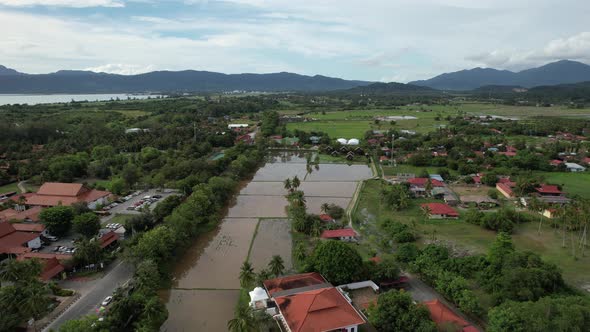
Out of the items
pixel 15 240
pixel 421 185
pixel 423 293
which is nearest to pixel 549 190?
pixel 421 185

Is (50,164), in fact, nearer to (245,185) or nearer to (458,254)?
(245,185)

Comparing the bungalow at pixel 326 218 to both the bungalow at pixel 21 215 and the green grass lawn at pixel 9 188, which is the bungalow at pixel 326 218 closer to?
the bungalow at pixel 21 215

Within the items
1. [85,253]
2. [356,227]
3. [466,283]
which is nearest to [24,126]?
[85,253]

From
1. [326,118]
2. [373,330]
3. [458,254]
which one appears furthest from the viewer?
[326,118]

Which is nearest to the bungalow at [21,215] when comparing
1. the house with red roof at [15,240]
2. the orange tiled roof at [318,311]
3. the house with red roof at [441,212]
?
the house with red roof at [15,240]

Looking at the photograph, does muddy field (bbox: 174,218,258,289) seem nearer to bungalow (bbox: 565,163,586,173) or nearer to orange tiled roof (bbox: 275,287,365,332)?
orange tiled roof (bbox: 275,287,365,332)

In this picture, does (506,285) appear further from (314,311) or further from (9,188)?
(9,188)

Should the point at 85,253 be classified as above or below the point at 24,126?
below
